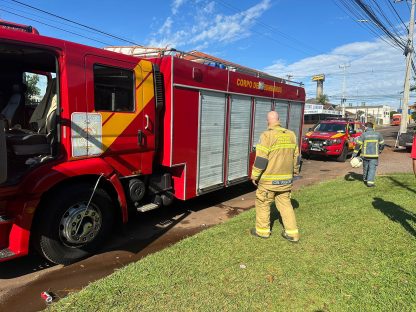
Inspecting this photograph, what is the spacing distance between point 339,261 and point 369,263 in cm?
34

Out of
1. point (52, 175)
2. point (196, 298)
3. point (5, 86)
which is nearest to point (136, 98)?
point (52, 175)

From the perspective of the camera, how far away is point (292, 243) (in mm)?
4645

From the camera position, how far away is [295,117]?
9250 millimetres

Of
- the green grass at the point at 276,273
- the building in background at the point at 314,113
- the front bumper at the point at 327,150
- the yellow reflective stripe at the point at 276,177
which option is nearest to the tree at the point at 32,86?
Result: the green grass at the point at 276,273

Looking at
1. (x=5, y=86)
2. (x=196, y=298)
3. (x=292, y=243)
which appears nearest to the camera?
(x=196, y=298)

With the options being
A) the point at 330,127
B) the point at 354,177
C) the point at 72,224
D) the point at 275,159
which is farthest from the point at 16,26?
the point at 330,127

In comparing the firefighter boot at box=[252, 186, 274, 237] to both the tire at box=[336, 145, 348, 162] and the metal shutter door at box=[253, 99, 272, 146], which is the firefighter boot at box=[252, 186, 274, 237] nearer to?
the metal shutter door at box=[253, 99, 272, 146]

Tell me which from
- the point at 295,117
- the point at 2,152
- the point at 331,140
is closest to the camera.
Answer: the point at 2,152

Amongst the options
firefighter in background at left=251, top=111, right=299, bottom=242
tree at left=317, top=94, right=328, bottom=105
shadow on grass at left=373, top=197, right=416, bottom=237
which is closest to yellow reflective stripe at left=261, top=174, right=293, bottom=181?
firefighter in background at left=251, top=111, right=299, bottom=242

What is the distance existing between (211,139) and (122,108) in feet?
6.50

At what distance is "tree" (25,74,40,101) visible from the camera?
210 inches

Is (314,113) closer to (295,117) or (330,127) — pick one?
(330,127)

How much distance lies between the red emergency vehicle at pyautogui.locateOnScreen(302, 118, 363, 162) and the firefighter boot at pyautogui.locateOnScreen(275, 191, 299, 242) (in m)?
10.1

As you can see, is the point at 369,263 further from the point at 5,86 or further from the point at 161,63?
the point at 5,86
